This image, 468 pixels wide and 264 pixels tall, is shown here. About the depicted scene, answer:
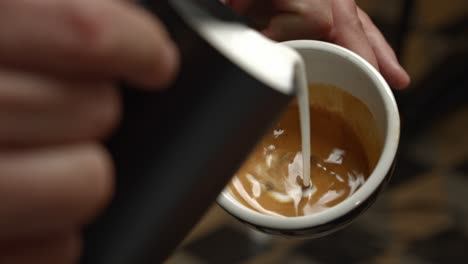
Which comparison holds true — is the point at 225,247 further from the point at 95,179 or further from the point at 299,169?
the point at 95,179

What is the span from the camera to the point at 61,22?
26 centimetres

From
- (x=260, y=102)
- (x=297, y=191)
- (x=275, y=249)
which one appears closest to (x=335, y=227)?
(x=297, y=191)

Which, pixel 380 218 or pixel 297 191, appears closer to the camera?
pixel 297 191

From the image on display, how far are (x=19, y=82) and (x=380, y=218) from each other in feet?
3.02

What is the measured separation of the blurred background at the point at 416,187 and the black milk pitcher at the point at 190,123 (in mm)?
677

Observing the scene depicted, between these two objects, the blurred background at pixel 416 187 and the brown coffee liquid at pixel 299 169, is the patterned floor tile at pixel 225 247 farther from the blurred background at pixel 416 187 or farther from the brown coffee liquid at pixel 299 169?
the brown coffee liquid at pixel 299 169

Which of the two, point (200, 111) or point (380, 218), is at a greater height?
point (200, 111)

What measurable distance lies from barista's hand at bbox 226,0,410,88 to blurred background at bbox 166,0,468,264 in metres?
0.51

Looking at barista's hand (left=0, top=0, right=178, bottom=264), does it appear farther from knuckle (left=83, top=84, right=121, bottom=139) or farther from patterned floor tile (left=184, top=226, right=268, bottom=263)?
patterned floor tile (left=184, top=226, right=268, bottom=263)

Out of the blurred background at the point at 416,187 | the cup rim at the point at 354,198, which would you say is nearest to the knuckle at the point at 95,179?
the cup rim at the point at 354,198

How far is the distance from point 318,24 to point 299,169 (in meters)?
0.12

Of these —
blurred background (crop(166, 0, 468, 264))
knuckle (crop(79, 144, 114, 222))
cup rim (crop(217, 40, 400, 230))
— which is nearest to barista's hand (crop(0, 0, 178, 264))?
knuckle (crop(79, 144, 114, 222))

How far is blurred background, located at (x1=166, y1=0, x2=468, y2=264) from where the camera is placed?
1.09 m

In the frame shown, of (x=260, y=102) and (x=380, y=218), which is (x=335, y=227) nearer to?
(x=260, y=102)
